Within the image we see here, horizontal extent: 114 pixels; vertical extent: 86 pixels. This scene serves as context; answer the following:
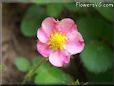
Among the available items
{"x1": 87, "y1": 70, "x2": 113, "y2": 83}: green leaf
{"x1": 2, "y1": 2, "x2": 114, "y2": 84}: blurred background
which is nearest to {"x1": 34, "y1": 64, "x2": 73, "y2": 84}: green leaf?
{"x1": 2, "y1": 2, "x2": 114, "y2": 84}: blurred background

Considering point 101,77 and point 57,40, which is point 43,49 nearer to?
point 57,40

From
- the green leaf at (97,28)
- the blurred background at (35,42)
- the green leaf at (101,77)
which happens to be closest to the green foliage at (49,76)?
the blurred background at (35,42)

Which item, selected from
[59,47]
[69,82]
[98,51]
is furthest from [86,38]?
[59,47]

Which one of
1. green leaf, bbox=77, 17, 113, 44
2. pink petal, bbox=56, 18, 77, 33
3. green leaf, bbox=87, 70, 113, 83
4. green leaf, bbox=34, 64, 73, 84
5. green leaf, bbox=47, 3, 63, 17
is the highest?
pink petal, bbox=56, 18, 77, 33

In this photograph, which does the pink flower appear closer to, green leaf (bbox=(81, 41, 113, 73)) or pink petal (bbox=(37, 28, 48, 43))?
pink petal (bbox=(37, 28, 48, 43))

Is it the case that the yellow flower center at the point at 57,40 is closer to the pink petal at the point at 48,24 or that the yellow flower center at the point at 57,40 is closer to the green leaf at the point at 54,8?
the pink petal at the point at 48,24

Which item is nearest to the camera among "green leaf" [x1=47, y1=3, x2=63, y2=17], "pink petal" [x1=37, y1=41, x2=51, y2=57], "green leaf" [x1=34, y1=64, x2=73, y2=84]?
"pink petal" [x1=37, y1=41, x2=51, y2=57]

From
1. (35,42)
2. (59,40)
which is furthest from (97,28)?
(59,40)
